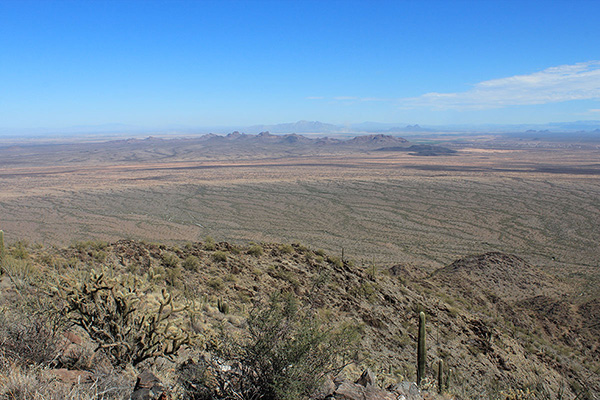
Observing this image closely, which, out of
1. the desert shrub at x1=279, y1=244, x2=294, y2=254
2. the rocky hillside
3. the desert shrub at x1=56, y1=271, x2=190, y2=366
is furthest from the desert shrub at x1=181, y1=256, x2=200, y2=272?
the desert shrub at x1=56, y1=271, x2=190, y2=366

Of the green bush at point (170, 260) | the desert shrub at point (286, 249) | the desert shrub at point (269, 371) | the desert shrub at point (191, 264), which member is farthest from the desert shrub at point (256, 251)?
the desert shrub at point (269, 371)

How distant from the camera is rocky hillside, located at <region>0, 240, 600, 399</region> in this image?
30.3 ft

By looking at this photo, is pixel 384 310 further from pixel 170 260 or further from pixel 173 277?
pixel 170 260

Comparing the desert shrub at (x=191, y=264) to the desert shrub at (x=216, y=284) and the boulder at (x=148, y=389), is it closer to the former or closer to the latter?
the desert shrub at (x=216, y=284)

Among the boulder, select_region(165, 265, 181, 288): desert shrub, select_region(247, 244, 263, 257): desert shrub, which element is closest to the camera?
the boulder

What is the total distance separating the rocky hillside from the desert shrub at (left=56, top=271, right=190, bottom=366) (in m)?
1.10

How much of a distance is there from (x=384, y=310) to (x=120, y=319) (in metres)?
8.58

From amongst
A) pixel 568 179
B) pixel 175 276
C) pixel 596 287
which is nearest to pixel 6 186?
pixel 175 276

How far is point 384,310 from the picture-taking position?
12078mm

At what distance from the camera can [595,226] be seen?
3238cm

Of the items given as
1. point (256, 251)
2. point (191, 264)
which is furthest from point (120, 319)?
point (256, 251)

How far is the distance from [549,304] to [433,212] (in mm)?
22050

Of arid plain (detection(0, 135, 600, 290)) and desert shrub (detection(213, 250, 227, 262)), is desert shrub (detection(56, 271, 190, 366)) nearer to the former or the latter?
desert shrub (detection(213, 250, 227, 262))

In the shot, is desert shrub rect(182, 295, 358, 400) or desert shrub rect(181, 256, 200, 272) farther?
desert shrub rect(181, 256, 200, 272)
